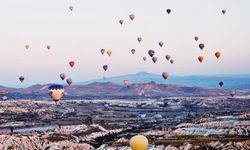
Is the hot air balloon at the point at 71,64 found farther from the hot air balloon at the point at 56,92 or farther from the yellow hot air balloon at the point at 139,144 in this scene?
the yellow hot air balloon at the point at 139,144

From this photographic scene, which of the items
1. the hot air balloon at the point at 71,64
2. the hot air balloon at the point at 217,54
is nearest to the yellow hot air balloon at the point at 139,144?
the hot air balloon at the point at 217,54

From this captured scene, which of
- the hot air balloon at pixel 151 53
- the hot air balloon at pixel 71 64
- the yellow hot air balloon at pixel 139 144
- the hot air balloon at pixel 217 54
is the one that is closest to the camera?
the yellow hot air balloon at pixel 139 144

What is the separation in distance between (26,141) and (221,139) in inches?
1636

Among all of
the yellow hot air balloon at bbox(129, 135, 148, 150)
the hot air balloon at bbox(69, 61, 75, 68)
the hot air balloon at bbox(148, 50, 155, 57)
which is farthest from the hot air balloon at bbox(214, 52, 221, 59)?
the yellow hot air balloon at bbox(129, 135, 148, 150)

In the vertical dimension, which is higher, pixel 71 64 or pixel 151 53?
pixel 151 53

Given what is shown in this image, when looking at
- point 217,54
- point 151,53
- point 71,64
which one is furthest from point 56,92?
point 217,54

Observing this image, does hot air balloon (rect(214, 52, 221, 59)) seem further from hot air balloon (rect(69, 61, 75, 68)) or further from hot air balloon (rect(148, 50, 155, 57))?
hot air balloon (rect(69, 61, 75, 68))

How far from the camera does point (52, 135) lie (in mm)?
112750

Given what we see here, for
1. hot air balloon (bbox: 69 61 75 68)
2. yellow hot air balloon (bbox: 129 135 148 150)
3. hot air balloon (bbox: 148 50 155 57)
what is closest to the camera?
yellow hot air balloon (bbox: 129 135 148 150)

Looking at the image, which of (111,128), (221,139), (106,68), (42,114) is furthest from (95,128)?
(42,114)

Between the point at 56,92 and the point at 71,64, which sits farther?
the point at 71,64

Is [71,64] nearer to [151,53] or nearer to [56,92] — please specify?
[56,92]

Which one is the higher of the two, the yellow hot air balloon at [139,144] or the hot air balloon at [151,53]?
the hot air balloon at [151,53]

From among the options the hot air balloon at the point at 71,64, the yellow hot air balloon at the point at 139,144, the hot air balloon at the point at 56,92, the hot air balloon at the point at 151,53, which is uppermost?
the hot air balloon at the point at 151,53
